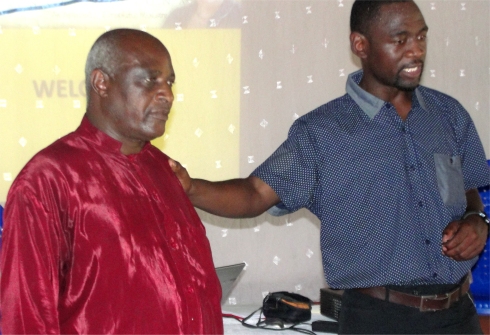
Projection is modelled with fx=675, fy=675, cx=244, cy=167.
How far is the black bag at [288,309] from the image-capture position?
103 inches

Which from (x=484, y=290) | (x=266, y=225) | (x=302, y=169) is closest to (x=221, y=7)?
(x=266, y=225)

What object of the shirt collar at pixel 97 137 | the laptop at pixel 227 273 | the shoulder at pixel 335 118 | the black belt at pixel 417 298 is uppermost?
the shirt collar at pixel 97 137

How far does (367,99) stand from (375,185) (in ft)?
0.98

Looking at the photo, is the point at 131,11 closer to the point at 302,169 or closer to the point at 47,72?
the point at 47,72

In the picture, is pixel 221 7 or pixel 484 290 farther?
pixel 221 7

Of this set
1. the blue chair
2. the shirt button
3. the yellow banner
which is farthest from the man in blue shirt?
the yellow banner

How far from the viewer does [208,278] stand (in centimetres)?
170

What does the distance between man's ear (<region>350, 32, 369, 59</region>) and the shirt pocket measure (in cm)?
42

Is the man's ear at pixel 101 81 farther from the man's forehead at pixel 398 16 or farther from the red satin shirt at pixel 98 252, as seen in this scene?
the man's forehead at pixel 398 16

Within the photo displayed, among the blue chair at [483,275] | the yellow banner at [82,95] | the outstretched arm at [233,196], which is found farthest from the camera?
the yellow banner at [82,95]

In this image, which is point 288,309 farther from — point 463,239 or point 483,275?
point 483,275

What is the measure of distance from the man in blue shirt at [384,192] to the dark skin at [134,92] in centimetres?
41

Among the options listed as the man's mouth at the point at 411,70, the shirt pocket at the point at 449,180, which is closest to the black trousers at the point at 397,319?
the shirt pocket at the point at 449,180

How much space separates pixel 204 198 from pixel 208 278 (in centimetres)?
42
